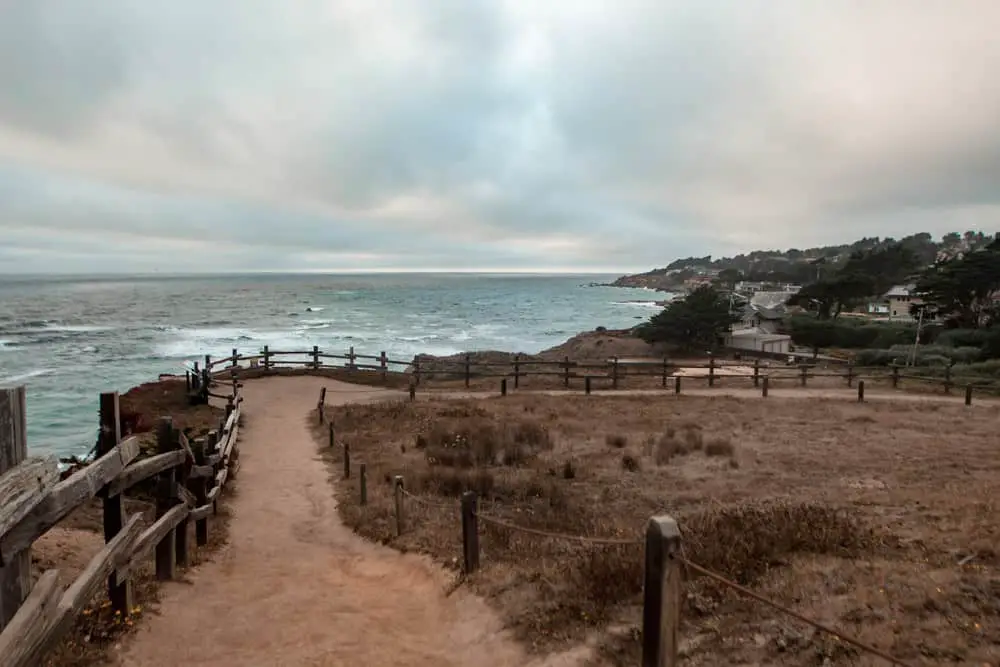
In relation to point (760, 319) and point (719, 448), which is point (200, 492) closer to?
point (719, 448)

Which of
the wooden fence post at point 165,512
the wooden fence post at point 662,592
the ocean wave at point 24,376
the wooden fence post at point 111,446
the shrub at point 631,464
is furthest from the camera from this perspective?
the ocean wave at point 24,376

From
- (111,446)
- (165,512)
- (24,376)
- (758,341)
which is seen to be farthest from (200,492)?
(758,341)

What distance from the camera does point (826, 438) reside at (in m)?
15.7

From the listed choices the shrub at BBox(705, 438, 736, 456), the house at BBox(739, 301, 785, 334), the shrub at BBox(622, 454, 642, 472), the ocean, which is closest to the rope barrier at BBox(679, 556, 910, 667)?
the ocean

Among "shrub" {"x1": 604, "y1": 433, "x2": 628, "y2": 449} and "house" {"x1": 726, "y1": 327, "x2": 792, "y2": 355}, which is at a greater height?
"shrub" {"x1": 604, "y1": 433, "x2": 628, "y2": 449}

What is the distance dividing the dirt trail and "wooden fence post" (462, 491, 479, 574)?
378 mm

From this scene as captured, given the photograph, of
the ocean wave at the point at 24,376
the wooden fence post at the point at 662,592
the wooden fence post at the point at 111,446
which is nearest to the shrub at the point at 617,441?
the wooden fence post at the point at 662,592

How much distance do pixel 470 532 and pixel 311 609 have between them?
1.80 metres

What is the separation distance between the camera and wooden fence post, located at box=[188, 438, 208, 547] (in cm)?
A: 736

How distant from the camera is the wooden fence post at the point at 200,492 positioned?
7363mm

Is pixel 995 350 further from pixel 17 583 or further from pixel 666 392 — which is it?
pixel 17 583

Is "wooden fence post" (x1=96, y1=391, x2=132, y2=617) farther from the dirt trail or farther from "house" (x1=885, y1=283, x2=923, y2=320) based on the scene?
"house" (x1=885, y1=283, x2=923, y2=320)

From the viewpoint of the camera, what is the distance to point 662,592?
11.5 feet

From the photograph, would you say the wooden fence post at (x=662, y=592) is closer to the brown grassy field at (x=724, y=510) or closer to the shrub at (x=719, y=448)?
the brown grassy field at (x=724, y=510)
